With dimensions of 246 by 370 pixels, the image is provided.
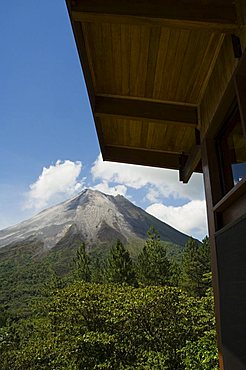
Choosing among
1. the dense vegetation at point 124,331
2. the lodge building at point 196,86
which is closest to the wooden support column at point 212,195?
the lodge building at point 196,86

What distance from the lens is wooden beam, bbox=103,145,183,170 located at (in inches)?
130

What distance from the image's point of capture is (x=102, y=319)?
890 cm

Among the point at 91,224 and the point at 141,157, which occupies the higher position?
the point at 91,224

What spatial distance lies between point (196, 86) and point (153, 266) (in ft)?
43.8

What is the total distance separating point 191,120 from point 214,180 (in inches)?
22.2

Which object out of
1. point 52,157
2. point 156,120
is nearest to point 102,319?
point 156,120

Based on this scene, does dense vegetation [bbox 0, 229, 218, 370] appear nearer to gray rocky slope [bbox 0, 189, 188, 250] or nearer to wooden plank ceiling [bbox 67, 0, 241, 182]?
wooden plank ceiling [bbox 67, 0, 241, 182]

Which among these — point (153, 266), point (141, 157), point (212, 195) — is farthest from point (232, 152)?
point (153, 266)

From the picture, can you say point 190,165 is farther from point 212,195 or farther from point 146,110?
point 212,195

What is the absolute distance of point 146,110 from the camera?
7.84 feet

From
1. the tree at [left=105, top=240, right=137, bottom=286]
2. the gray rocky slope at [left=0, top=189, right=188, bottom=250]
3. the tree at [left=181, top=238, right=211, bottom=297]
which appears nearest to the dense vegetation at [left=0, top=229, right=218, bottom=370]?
the tree at [left=105, top=240, right=137, bottom=286]

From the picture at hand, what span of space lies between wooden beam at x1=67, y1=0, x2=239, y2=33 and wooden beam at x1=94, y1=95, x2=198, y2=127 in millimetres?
929

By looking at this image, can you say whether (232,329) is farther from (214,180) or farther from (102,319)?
(102,319)

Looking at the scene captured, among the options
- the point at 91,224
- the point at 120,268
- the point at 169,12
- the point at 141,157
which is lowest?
the point at 120,268
